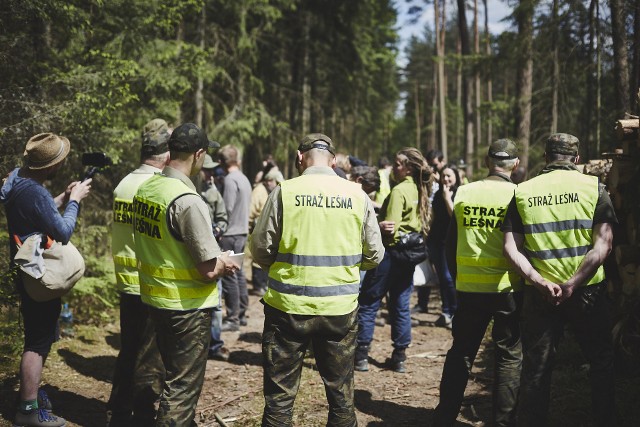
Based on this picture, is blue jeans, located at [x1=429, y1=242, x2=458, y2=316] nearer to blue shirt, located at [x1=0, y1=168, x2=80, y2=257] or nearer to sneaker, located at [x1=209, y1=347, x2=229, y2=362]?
sneaker, located at [x1=209, y1=347, x2=229, y2=362]

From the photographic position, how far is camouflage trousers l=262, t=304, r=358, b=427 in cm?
340

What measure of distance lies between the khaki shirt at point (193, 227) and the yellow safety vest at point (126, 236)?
1.12 m

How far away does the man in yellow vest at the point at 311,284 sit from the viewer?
3400 millimetres

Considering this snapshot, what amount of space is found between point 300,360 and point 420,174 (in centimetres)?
329

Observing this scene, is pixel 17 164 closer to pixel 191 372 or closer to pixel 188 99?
pixel 191 372

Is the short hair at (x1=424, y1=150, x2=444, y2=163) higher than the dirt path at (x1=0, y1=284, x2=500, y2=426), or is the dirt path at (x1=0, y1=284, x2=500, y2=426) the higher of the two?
the short hair at (x1=424, y1=150, x2=444, y2=163)

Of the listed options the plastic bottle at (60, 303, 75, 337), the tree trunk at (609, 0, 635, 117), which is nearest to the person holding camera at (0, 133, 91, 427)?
the plastic bottle at (60, 303, 75, 337)

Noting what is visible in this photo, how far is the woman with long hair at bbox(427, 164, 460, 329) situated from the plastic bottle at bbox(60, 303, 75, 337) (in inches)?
203

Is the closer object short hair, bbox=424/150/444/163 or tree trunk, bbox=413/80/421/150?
short hair, bbox=424/150/444/163

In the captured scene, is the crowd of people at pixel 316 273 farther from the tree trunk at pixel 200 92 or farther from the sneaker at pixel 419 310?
the tree trunk at pixel 200 92

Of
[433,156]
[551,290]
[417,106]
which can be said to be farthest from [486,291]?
[417,106]

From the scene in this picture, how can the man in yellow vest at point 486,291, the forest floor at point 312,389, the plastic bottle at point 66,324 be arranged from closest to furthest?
the man in yellow vest at point 486,291 < the forest floor at point 312,389 < the plastic bottle at point 66,324

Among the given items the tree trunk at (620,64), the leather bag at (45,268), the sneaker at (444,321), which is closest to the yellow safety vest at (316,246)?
the leather bag at (45,268)

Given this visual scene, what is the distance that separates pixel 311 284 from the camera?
340 centimetres
